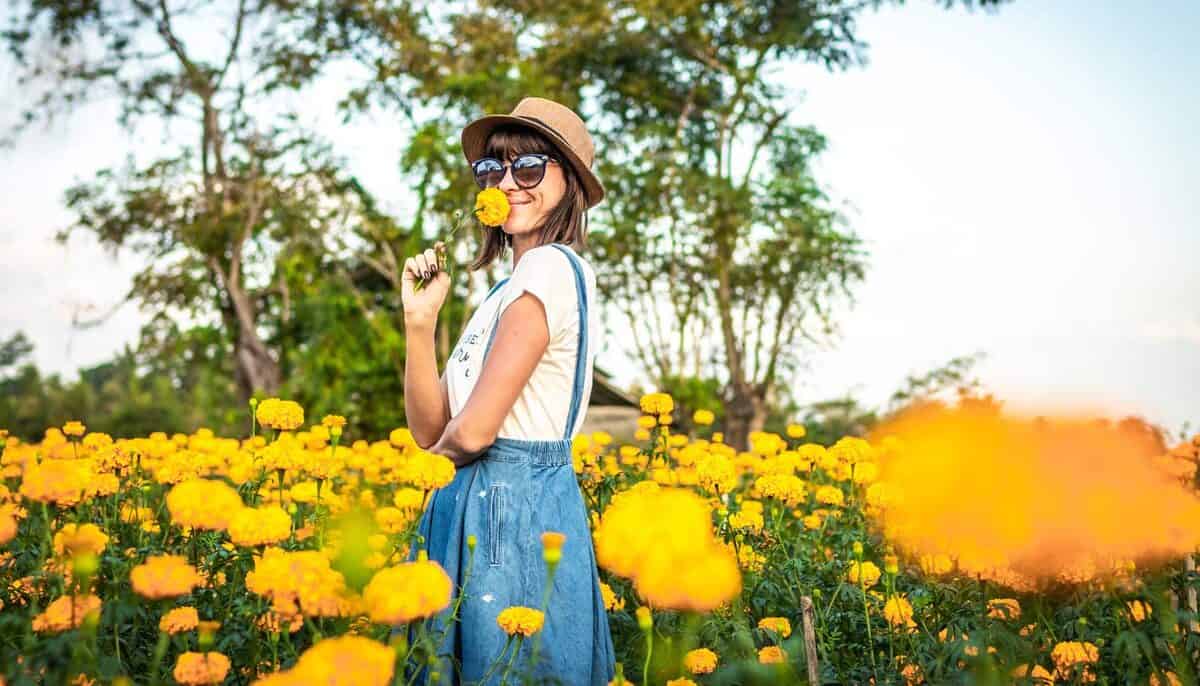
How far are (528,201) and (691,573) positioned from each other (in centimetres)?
134

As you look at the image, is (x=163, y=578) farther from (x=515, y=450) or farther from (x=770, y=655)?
(x=770, y=655)

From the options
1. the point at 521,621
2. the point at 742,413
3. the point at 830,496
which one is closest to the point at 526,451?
the point at 521,621

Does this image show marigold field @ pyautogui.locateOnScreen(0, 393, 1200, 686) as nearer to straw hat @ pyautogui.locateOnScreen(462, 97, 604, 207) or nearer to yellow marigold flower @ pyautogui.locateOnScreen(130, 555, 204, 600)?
yellow marigold flower @ pyautogui.locateOnScreen(130, 555, 204, 600)

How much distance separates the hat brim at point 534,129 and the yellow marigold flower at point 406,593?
3.74ft

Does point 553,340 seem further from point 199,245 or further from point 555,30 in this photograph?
point 555,30

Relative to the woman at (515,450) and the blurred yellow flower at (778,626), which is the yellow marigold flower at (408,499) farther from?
the blurred yellow flower at (778,626)

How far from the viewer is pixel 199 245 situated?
1295cm

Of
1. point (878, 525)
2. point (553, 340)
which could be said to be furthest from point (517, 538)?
point (878, 525)

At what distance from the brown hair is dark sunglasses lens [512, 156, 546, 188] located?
0.04 meters

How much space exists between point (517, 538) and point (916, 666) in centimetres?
92

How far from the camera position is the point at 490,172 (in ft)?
7.83

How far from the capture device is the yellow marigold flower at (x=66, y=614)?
1.48 m

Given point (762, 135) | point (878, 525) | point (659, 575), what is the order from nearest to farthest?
1. point (659, 575)
2. point (878, 525)
3. point (762, 135)

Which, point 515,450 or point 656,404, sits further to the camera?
point 656,404
